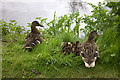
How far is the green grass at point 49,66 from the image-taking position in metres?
3.74

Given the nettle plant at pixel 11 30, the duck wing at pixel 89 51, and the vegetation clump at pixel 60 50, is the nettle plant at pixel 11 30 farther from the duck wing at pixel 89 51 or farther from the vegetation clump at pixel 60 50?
the duck wing at pixel 89 51

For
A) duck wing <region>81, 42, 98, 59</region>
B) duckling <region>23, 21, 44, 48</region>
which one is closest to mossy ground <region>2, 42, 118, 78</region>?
duck wing <region>81, 42, 98, 59</region>

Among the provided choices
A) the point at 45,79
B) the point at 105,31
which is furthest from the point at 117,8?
the point at 45,79

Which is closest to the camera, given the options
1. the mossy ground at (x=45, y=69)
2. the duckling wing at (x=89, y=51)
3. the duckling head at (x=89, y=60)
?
the mossy ground at (x=45, y=69)

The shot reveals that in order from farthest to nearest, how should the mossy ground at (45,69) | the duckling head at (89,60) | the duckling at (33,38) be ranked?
1. the duckling at (33,38)
2. the duckling head at (89,60)
3. the mossy ground at (45,69)

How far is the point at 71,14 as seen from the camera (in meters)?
6.31

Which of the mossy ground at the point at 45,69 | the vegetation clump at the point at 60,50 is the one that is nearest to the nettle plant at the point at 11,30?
the vegetation clump at the point at 60,50

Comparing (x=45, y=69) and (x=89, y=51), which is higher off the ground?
(x=89, y=51)

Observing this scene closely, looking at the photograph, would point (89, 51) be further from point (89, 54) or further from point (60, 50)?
point (60, 50)

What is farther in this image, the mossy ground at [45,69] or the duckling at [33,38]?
the duckling at [33,38]

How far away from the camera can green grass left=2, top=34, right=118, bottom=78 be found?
12.3 feet

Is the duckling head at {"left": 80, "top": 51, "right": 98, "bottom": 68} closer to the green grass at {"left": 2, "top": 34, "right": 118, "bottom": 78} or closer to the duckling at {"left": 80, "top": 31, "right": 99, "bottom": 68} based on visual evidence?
the duckling at {"left": 80, "top": 31, "right": 99, "bottom": 68}

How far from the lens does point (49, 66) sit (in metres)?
4.08

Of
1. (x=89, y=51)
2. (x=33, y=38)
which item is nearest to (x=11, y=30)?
(x=33, y=38)
